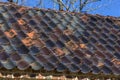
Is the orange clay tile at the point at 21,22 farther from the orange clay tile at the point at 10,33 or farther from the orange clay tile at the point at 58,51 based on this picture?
the orange clay tile at the point at 58,51

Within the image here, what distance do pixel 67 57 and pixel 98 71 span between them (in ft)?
2.70

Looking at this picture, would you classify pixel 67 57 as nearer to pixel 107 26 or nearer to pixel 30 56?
pixel 30 56

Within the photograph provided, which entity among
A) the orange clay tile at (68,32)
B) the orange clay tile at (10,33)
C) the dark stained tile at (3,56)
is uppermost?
the orange clay tile at (68,32)

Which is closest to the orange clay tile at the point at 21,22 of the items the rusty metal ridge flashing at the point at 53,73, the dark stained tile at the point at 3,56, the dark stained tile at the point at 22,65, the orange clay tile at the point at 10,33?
the orange clay tile at the point at 10,33

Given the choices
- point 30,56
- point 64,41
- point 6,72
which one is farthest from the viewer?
point 64,41

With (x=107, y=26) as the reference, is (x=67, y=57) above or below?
below

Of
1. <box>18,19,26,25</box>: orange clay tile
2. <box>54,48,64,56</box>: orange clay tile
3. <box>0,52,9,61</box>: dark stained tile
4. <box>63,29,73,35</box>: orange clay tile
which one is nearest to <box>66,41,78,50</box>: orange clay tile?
<box>54,48,64,56</box>: orange clay tile

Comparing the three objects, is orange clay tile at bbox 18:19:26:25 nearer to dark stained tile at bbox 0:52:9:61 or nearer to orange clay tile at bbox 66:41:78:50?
orange clay tile at bbox 66:41:78:50

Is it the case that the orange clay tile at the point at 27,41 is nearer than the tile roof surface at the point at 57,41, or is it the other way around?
the tile roof surface at the point at 57,41

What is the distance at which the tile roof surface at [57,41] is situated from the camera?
347 inches

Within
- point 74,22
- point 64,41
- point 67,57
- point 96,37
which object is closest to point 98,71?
point 67,57

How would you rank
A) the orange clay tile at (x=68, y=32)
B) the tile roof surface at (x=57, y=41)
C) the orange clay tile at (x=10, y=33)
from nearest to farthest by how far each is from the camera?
the tile roof surface at (x=57, y=41)
the orange clay tile at (x=10, y=33)
the orange clay tile at (x=68, y=32)

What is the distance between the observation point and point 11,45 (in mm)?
9102

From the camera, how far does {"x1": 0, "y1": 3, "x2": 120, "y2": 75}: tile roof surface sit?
8.80 meters
